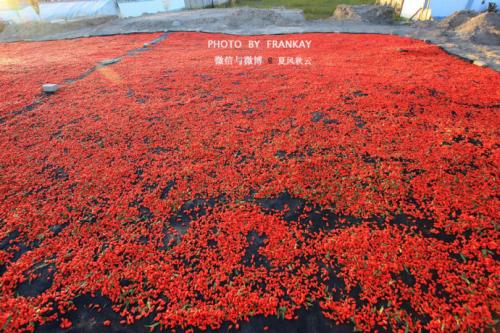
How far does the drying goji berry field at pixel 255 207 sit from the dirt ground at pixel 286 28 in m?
5.36

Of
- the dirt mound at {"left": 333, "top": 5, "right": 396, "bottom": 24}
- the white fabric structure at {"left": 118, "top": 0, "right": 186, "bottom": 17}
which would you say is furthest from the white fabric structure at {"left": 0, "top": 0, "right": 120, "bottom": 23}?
the dirt mound at {"left": 333, "top": 5, "right": 396, "bottom": 24}

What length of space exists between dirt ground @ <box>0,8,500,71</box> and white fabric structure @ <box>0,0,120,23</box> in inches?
88.9

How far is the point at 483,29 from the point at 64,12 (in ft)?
108

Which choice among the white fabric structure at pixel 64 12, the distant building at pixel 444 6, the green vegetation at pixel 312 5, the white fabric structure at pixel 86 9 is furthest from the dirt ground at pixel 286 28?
the white fabric structure at pixel 86 9

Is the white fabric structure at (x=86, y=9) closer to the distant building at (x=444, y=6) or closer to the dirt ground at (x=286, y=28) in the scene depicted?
the dirt ground at (x=286, y=28)

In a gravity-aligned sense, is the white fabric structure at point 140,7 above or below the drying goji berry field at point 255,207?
above

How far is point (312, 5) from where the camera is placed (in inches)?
1093

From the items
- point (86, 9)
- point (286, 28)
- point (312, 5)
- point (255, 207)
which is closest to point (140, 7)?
point (86, 9)

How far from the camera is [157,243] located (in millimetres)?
4004

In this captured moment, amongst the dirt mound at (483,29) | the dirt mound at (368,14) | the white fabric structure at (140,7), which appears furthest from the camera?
the white fabric structure at (140,7)

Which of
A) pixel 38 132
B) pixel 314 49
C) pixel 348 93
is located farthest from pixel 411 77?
pixel 38 132

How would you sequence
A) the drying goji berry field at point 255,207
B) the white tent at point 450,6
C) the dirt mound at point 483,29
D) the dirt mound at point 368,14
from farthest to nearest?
1. the dirt mound at point 368,14
2. the white tent at point 450,6
3. the dirt mound at point 483,29
4. the drying goji berry field at point 255,207

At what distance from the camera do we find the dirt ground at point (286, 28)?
12570mm

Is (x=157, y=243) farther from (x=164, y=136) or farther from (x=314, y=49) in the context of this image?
(x=314, y=49)
